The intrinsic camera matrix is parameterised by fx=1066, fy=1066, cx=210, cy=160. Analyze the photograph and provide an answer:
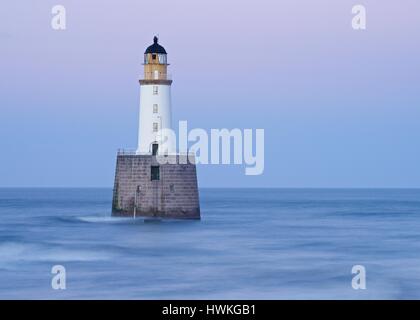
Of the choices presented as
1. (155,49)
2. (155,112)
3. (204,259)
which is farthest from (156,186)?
(204,259)

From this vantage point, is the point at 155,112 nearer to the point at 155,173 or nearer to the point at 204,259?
the point at 155,173

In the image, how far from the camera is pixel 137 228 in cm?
3600

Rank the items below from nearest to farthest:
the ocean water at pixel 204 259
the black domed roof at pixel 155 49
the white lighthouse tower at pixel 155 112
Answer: the ocean water at pixel 204 259 < the white lighthouse tower at pixel 155 112 < the black domed roof at pixel 155 49

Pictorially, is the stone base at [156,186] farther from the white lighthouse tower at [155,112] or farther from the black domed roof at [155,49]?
the black domed roof at [155,49]

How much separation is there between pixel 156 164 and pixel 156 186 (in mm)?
780

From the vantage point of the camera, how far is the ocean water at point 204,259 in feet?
79.5

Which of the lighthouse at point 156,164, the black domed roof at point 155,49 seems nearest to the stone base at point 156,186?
the lighthouse at point 156,164

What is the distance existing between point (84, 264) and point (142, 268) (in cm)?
164

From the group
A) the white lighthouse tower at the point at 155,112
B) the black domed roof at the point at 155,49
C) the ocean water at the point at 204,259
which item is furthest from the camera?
the black domed roof at the point at 155,49
